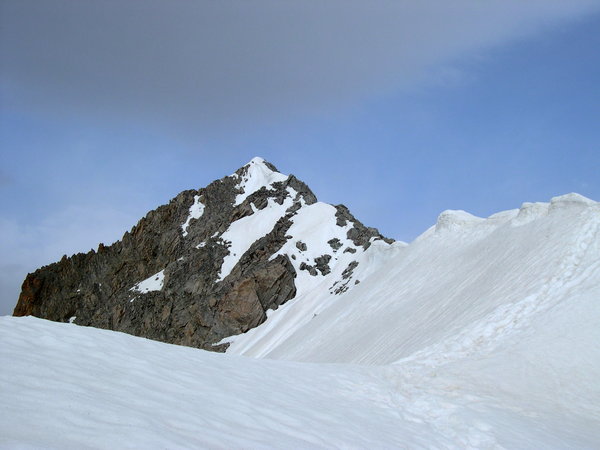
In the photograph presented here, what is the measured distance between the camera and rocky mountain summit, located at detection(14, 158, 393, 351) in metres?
62.0

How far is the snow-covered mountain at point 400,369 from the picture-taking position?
7.93 metres

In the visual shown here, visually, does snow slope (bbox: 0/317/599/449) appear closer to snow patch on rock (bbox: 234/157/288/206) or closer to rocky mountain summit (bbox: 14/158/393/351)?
rocky mountain summit (bbox: 14/158/393/351)

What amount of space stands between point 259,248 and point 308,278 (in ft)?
31.0

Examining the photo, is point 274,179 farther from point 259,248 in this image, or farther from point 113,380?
point 113,380

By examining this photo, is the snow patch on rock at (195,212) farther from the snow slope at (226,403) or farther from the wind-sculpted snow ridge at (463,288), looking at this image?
the snow slope at (226,403)

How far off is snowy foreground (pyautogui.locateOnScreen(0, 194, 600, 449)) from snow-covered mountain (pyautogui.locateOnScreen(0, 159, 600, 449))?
0.05 m

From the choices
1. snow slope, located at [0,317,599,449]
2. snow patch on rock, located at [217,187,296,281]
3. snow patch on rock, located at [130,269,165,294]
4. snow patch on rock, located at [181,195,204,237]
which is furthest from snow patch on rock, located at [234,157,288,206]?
snow slope, located at [0,317,599,449]

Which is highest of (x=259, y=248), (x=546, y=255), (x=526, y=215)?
(x=259, y=248)

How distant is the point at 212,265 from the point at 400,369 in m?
61.9

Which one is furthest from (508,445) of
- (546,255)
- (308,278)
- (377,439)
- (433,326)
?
(308,278)

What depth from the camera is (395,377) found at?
48.1 feet

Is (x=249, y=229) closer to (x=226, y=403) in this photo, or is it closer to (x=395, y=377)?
(x=395, y=377)

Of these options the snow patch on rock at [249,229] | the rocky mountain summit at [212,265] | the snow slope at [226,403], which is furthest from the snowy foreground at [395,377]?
the snow patch on rock at [249,229]

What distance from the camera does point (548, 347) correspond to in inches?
637
